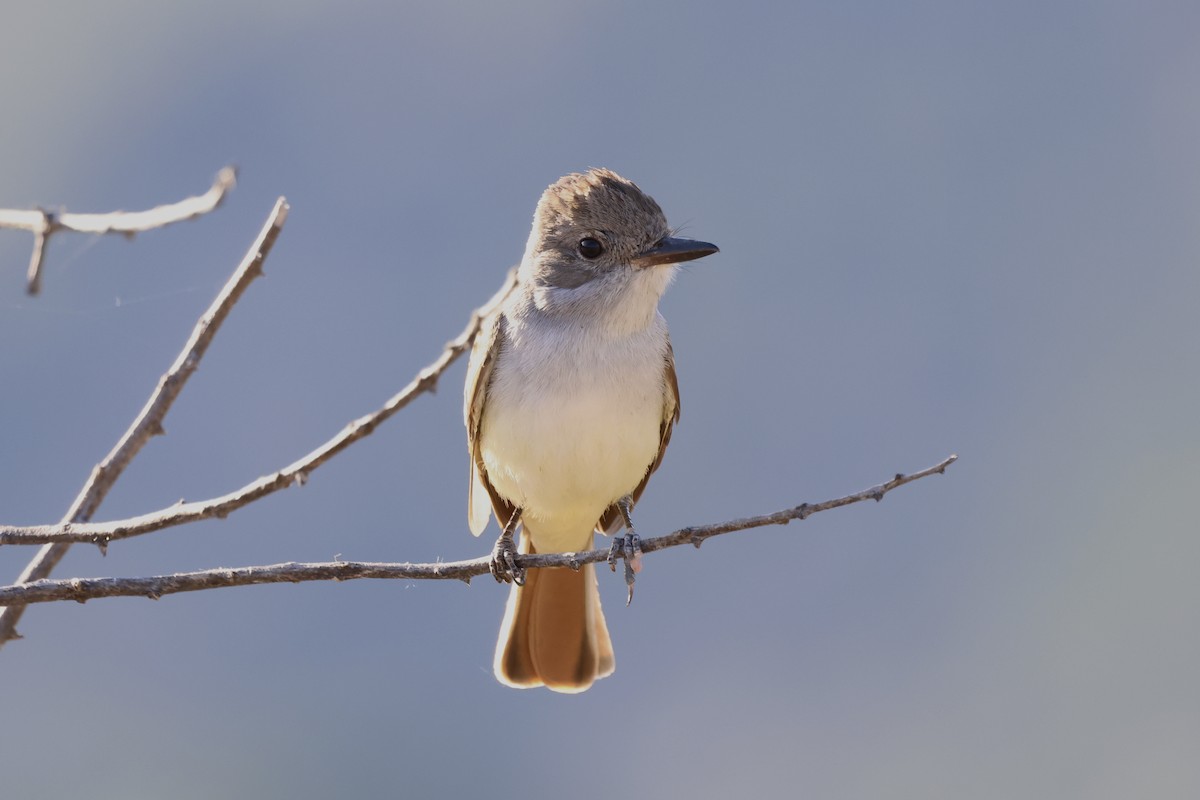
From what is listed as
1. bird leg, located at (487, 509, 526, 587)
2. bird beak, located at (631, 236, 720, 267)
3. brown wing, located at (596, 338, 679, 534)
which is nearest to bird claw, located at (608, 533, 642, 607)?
bird leg, located at (487, 509, 526, 587)

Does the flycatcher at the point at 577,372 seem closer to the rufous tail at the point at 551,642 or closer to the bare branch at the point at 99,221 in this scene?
the rufous tail at the point at 551,642

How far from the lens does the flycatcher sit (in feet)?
12.1

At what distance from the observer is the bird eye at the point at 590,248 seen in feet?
12.8

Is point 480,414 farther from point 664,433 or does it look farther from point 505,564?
point 664,433

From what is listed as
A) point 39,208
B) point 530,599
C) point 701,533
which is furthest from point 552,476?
point 39,208

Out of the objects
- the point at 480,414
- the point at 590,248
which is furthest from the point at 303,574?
the point at 590,248

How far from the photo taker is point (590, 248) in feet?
12.8

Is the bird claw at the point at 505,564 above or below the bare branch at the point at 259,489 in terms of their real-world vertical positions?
above

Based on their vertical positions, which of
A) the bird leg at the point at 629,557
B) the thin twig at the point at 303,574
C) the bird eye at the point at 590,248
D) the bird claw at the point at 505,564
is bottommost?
the thin twig at the point at 303,574

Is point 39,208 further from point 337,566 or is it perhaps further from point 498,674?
point 498,674

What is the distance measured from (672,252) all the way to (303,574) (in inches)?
76.4

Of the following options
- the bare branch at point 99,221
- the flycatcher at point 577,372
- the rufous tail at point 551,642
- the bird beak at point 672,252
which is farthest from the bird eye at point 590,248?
the bare branch at point 99,221

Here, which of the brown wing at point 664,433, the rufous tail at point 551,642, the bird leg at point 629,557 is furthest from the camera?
the rufous tail at point 551,642

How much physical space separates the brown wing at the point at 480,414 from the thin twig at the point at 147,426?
4.84 ft
